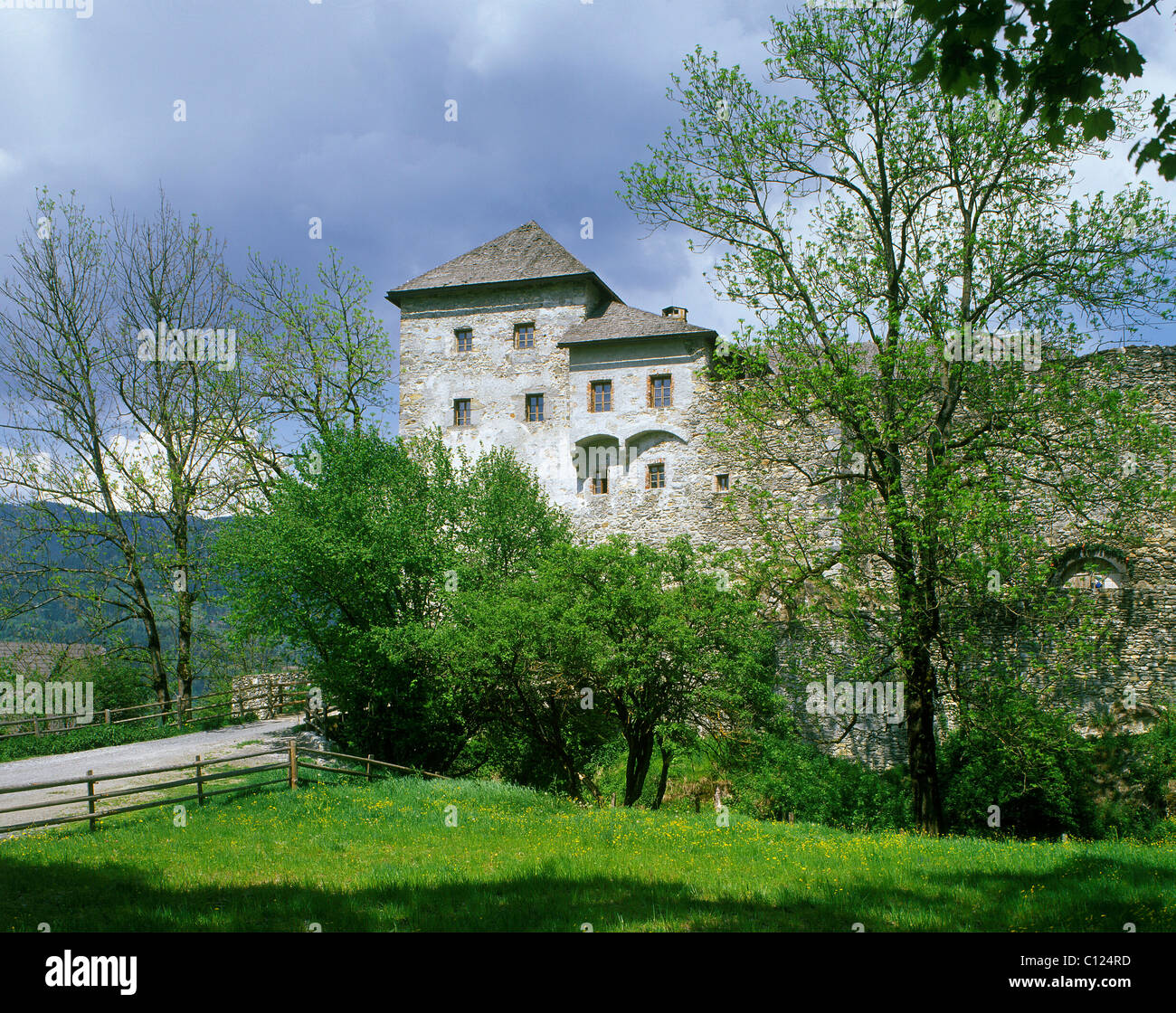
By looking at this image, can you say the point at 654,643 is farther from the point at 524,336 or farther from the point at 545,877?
the point at 524,336

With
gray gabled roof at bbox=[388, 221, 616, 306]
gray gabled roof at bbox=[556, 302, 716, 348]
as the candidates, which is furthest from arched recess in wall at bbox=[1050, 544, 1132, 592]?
gray gabled roof at bbox=[388, 221, 616, 306]

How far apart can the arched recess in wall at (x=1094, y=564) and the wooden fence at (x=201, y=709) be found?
84.1ft

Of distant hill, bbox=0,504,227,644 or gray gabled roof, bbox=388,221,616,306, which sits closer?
distant hill, bbox=0,504,227,644

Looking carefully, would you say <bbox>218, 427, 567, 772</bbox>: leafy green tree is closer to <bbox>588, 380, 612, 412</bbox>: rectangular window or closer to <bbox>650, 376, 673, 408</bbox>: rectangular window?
<bbox>588, 380, 612, 412</bbox>: rectangular window

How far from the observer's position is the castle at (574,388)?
31656 millimetres

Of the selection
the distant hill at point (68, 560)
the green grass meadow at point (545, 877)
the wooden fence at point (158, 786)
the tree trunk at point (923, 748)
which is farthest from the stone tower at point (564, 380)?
the green grass meadow at point (545, 877)

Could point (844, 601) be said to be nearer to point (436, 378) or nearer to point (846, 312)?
point (846, 312)

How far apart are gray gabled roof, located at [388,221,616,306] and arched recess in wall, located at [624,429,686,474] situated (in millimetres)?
7428

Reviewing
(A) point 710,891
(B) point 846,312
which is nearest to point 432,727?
(B) point 846,312

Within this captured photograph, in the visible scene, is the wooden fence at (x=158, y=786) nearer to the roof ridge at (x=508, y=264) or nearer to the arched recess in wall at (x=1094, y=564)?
the arched recess in wall at (x=1094, y=564)

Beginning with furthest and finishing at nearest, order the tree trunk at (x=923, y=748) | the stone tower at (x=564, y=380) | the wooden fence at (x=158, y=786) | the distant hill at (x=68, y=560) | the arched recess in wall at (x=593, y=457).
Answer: the arched recess in wall at (x=593, y=457) → the stone tower at (x=564, y=380) → the distant hill at (x=68, y=560) → the tree trunk at (x=923, y=748) → the wooden fence at (x=158, y=786)

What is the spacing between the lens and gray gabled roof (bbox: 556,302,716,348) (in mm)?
32312

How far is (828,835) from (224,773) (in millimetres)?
11260

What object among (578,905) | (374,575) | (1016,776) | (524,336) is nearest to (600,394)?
(524,336)
